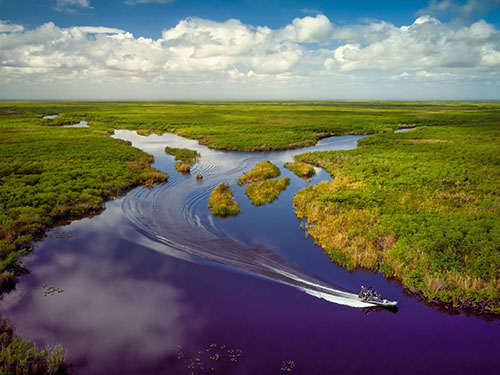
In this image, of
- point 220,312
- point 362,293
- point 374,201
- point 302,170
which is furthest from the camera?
point 302,170

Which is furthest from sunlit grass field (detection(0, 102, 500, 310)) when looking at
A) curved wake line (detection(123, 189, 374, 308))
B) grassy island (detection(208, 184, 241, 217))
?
grassy island (detection(208, 184, 241, 217))

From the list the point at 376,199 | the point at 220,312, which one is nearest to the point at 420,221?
the point at 376,199

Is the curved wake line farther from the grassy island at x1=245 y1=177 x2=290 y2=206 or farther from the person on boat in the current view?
the grassy island at x1=245 y1=177 x2=290 y2=206

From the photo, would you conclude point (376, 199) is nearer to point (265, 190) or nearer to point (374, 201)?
point (374, 201)

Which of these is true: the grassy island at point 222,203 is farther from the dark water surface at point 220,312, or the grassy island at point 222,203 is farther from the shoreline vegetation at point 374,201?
the shoreline vegetation at point 374,201

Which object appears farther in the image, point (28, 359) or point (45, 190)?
point (45, 190)

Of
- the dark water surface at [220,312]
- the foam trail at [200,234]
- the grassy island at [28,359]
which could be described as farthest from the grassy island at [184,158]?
the grassy island at [28,359]

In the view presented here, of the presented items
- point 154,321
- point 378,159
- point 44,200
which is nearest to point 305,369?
point 154,321
